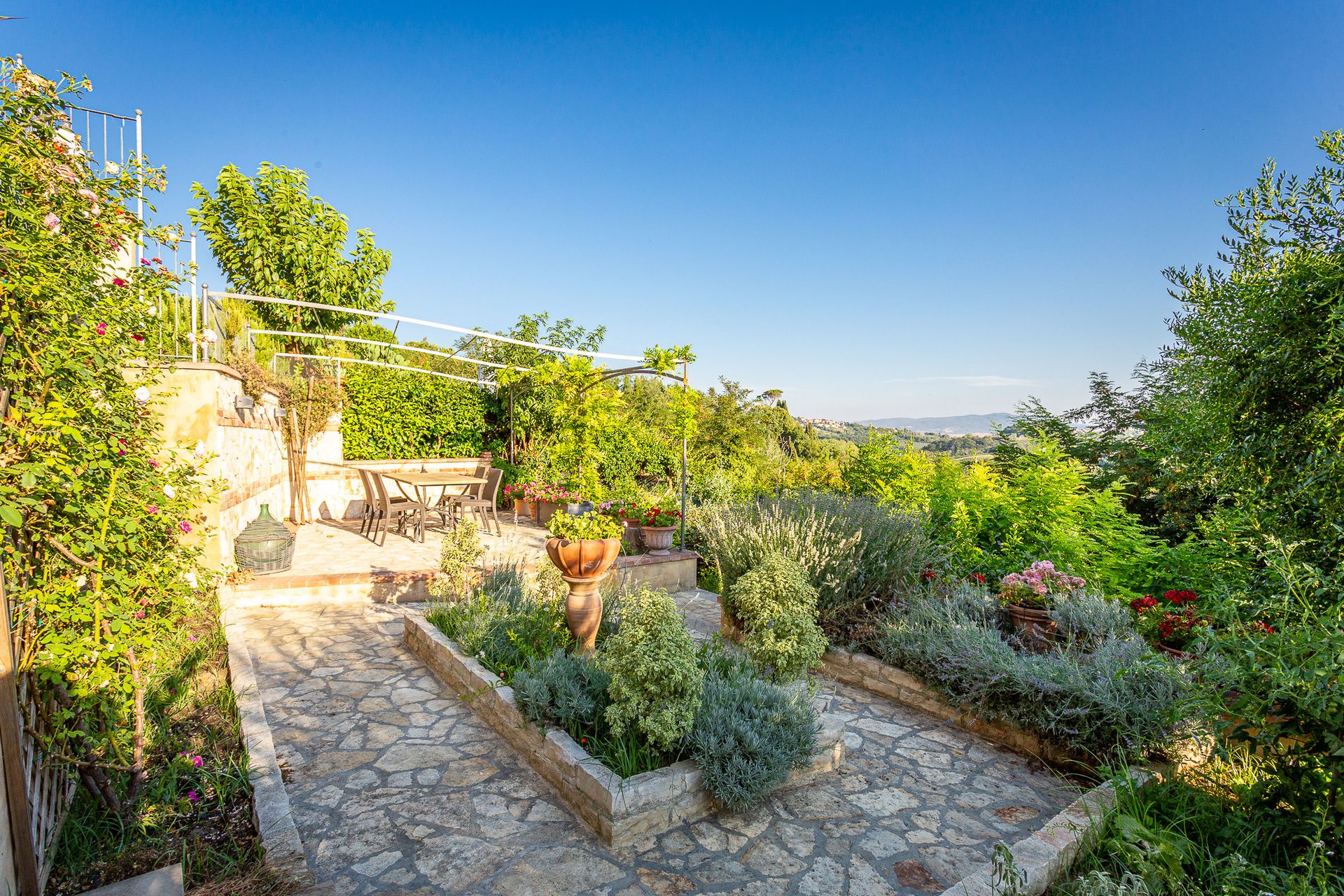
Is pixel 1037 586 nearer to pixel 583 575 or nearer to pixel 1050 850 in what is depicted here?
pixel 1050 850

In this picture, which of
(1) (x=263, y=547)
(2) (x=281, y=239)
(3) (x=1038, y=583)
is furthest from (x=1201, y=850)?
(2) (x=281, y=239)

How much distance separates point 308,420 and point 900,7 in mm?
10744

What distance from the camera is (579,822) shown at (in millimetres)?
2559

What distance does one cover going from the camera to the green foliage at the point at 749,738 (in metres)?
2.55

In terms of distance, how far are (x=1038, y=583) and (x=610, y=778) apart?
10.5ft

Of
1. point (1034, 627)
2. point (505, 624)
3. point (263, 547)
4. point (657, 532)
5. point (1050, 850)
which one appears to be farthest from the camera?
point (657, 532)

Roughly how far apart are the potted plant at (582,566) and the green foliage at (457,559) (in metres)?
1.24

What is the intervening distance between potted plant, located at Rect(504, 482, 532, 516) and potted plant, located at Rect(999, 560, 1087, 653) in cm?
756

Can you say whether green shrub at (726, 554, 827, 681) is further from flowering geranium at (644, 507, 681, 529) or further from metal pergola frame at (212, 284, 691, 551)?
flowering geranium at (644, 507, 681, 529)

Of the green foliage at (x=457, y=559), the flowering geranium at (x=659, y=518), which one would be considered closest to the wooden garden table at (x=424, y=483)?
the flowering geranium at (x=659, y=518)

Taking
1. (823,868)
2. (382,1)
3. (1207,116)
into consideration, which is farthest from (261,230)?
(1207,116)

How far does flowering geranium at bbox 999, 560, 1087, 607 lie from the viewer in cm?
404

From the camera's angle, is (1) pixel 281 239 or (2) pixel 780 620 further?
(1) pixel 281 239

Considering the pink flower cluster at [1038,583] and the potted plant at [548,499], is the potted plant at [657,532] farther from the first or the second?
the pink flower cluster at [1038,583]
